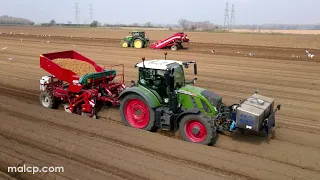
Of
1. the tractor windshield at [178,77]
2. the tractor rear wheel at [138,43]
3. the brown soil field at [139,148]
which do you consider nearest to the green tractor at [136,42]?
Answer: the tractor rear wheel at [138,43]

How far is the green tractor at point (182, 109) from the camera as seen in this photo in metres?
6.76

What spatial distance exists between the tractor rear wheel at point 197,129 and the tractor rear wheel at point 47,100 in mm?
4693

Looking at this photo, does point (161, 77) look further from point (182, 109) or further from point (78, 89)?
point (78, 89)

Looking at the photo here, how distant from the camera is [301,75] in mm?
15391

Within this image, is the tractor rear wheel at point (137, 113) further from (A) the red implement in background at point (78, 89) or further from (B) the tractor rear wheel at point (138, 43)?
(B) the tractor rear wheel at point (138, 43)

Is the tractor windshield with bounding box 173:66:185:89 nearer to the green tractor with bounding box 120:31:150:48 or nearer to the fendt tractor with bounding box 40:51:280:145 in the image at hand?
the fendt tractor with bounding box 40:51:280:145

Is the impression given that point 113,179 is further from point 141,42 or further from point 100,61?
point 141,42

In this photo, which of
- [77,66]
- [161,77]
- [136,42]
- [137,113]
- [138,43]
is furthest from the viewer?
[136,42]

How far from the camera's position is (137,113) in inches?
317

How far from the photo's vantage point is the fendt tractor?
6797 millimetres

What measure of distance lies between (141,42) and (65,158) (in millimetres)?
21754

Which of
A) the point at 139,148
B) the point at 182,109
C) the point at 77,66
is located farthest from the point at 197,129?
A: the point at 77,66

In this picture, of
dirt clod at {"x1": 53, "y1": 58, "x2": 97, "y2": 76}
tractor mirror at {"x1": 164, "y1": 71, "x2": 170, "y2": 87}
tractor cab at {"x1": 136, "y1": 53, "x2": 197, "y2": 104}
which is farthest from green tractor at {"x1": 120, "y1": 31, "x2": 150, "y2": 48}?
tractor mirror at {"x1": 164, "y1": 71, "x2": 170, "y2": 87}

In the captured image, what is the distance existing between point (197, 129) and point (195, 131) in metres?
0.07
